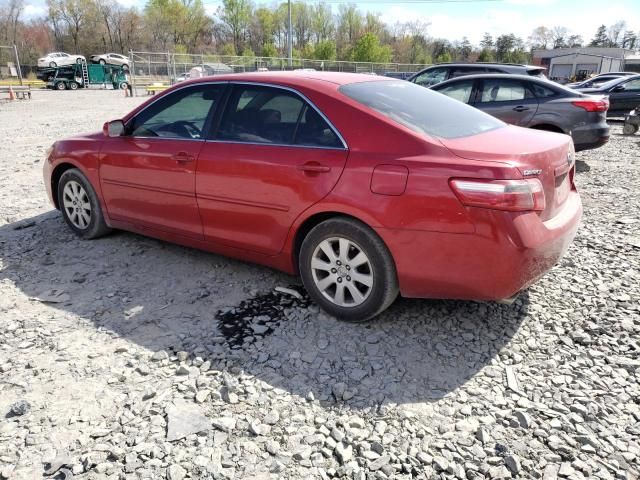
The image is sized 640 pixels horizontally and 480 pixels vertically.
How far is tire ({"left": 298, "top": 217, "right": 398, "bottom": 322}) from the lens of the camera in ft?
10.7

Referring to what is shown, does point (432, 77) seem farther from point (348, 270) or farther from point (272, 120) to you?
point (348, 270)

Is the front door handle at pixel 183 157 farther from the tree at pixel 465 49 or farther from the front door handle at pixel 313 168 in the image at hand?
the tree at pixel 465 49

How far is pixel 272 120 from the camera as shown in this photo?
3754 millimetres

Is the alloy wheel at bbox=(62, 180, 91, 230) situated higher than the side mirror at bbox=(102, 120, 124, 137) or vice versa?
the side mirror at bbox=(102, 120, 124, 137)

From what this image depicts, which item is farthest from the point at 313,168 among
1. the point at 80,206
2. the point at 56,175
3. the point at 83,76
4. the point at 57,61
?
the point at 57,61

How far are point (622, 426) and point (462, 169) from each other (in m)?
1.56

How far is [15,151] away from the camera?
10.4 m

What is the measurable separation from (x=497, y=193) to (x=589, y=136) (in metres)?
6.48

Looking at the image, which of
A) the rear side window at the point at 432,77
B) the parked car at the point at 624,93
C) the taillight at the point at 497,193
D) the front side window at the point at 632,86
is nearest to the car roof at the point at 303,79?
the taillight at the point at 497,193

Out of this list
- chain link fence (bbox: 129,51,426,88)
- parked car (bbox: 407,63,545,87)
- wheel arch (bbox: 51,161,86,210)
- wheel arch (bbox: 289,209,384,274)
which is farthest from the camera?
chain link fence (bbox: 129,51,426,88)

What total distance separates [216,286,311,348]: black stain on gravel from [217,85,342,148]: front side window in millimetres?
1180

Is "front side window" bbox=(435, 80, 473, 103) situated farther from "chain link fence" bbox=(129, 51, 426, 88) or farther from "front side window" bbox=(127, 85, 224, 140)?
"chain link fence" bbox=(129, 51, 426, 88)

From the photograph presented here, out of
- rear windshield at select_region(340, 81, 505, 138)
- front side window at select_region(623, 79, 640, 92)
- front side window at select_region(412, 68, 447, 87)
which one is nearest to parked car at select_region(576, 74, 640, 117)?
front side window at select_region(623, 79, 640, 92)

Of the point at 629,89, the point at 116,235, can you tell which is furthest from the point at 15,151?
the point at 629,89
